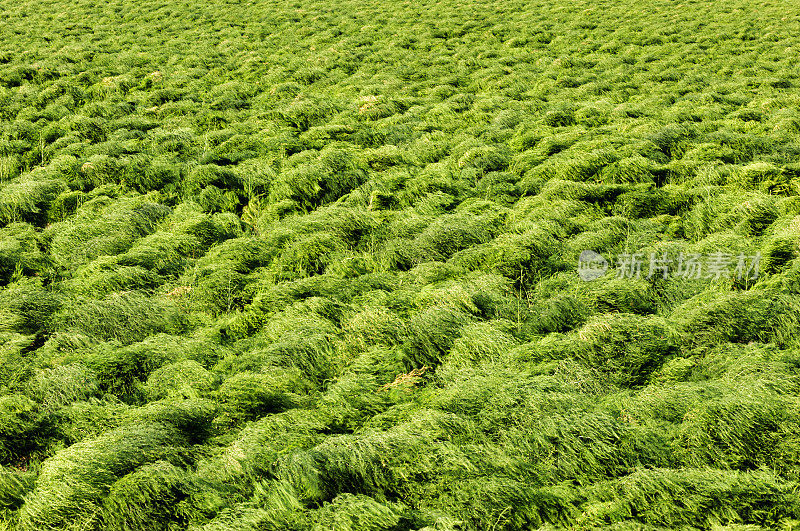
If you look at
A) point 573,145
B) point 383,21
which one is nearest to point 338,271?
point 573,145

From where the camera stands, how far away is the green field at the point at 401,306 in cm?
364

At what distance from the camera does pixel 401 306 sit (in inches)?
220

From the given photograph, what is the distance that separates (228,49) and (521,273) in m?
13.3

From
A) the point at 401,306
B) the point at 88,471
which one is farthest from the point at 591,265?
the point at 88,471

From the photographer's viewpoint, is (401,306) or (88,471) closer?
(88,471)

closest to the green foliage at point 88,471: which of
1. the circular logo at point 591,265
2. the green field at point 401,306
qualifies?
the green field at point 401,306

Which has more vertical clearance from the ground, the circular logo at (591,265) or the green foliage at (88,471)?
the green foliage at (88,471)

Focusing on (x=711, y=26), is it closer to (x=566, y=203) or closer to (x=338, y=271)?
(x=566, y=203)

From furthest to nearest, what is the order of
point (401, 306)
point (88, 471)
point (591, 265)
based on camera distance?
1. point (591, 265)
2. point (401, 306)
3. point (88, 471)

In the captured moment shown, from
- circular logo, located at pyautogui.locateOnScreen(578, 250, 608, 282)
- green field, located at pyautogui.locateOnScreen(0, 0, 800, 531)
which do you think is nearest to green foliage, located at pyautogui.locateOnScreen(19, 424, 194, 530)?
green field, located at pyautogui.locateOnScreen(0, 0, 800, 531)

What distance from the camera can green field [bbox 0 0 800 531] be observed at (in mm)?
3643

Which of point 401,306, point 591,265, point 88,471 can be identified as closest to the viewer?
point 88,471

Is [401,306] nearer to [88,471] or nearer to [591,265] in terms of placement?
[591,265]

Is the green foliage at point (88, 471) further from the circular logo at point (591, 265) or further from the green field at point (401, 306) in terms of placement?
the circular logo at point (591, 265)
